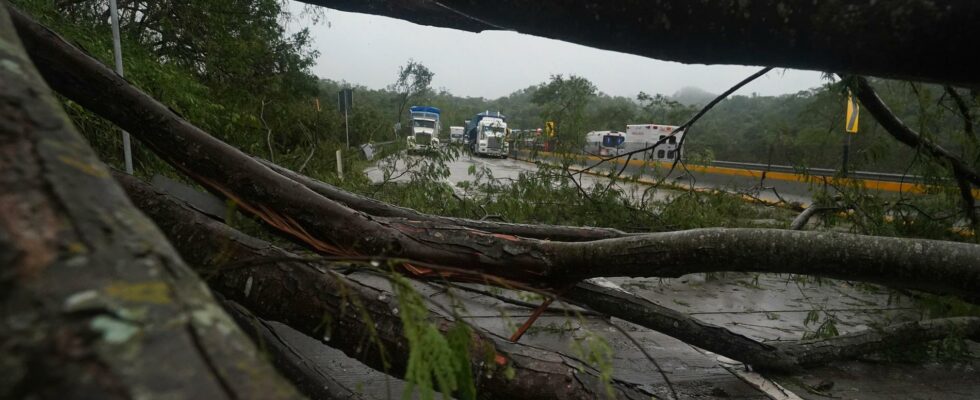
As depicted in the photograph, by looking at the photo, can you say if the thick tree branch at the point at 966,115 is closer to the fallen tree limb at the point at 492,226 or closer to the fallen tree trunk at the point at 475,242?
the fallen tree trunk at the point at 475,242

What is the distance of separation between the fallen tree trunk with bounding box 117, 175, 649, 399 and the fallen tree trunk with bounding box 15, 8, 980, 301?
0.51 ft

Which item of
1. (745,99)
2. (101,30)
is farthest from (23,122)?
(745,99)

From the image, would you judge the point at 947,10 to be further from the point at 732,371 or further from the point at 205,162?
the point at 732,371

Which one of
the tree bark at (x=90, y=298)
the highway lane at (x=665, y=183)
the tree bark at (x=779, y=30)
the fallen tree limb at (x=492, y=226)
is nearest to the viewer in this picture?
the tree bark at (x=90, y=298)

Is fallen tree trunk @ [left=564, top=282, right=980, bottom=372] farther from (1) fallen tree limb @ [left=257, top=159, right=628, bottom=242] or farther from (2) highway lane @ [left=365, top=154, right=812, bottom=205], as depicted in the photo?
(2) highway lane @ [left=365, top=154, right=812, bottom=205]

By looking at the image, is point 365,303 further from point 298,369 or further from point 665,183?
point 665,183

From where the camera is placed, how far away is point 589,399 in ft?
6.77

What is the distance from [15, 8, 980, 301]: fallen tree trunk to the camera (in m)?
2.14

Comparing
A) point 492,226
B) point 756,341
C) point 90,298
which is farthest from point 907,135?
point 90,298

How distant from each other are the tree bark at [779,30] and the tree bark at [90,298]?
1071 millimetres

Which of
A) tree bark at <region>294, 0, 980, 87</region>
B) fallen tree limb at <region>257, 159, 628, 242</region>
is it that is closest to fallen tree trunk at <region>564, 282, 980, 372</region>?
A: fallen tree limb at <region>257, 159, 628, 242</region>

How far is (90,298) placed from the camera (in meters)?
0.59

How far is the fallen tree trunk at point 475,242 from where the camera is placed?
214cm

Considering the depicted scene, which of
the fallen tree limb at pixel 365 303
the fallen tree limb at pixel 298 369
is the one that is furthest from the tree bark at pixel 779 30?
the fallen tree limb at pixel 298 369
